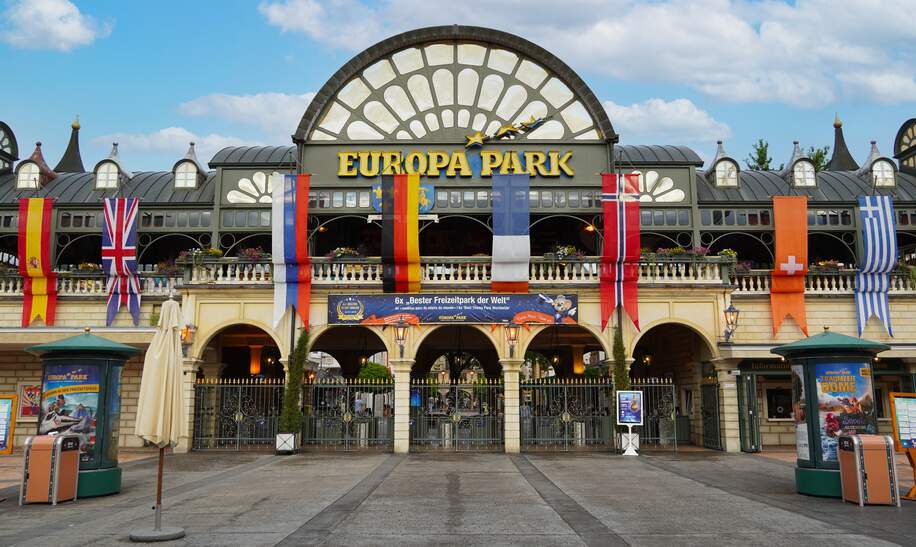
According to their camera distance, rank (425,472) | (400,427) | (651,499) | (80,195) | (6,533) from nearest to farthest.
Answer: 1. (6,533)
2. (651,499)
3. (425,472)
4. (400,427)
5. (80,195)

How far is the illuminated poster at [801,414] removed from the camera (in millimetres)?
14516

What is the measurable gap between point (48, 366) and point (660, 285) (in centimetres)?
1841

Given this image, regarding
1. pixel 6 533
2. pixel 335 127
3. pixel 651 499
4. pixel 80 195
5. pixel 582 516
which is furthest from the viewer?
pixel 80 195

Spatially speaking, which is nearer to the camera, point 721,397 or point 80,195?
point 721,397

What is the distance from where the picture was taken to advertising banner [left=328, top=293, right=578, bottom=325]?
24391mm

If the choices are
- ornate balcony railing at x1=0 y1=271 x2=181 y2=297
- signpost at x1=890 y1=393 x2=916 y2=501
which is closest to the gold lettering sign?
ornate balcony railing at x1=0 y1=271 x2=181 y2=297

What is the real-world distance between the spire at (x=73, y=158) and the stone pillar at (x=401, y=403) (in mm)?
23535

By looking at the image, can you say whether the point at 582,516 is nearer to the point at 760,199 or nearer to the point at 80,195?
the point at 760,199

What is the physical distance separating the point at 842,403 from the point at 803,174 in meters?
21.3

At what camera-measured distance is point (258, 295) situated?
24906 mm

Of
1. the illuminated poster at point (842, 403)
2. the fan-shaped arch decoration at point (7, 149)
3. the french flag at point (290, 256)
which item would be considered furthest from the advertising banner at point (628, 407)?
the fan-shaped arch decoration at point (7, 149)

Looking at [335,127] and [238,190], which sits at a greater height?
[335,127]

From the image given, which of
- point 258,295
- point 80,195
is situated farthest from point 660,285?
point 80,195

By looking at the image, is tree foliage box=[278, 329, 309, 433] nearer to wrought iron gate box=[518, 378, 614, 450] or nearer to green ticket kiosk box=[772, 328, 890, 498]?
wrought iron gate box=[518, 378, 614, 450]
